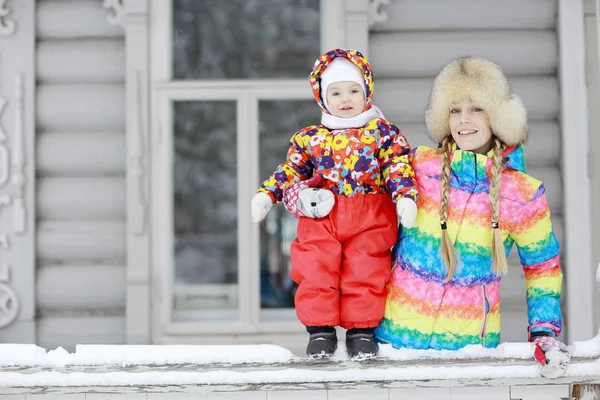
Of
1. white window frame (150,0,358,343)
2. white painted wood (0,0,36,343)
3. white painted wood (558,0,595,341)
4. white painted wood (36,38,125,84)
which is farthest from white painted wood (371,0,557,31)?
white painted wood (0,0,36,343)

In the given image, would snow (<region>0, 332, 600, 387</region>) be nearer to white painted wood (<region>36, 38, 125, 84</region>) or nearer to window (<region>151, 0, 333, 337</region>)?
window (<region>151, 0, 333, 337</region>)

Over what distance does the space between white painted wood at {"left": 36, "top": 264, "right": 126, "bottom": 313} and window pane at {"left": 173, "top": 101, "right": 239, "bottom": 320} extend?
0.32 m

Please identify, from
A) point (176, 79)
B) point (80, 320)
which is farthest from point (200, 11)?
point (80, 320)

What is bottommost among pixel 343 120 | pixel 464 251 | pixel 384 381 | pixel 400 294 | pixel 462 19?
pixel 384 381

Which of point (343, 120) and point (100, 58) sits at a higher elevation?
point (100, 58)

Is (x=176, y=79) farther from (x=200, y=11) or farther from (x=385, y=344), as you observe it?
(x=385, y=344)

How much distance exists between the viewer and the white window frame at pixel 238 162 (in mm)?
3607

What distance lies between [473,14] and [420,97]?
527 mm

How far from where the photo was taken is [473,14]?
145 inches

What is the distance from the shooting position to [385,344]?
6.79 ft

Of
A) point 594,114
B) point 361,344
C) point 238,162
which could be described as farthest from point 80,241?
point 594,114

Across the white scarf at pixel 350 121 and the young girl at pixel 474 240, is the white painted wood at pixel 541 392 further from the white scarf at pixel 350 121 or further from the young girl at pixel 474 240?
the white scarf at pixel 350 121

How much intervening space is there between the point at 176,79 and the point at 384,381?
2.30 meters

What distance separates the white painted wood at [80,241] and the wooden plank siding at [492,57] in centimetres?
154
